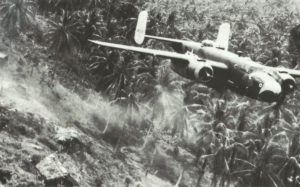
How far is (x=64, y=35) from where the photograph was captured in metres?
72.5

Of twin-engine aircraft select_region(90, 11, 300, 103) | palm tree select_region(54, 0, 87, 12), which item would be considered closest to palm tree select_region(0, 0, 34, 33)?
palm tree select_region(54, 0, 87, 12)

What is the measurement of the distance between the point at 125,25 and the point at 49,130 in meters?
27.9

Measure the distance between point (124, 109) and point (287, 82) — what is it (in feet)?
182

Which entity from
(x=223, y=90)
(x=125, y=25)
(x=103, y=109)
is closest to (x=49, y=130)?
(x=103, y=109)

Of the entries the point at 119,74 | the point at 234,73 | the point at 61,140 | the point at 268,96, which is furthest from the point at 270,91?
the point at 119,74

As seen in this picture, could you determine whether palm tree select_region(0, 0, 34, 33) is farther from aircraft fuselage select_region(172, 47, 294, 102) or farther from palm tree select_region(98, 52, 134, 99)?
aircraft fuselage select_region(172, 47, 294, 102)

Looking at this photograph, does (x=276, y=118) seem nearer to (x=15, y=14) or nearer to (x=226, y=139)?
(x=226, y=139)

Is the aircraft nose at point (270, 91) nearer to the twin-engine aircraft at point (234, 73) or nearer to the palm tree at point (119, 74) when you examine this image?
the twin-engine aircraft at point (234, 73)

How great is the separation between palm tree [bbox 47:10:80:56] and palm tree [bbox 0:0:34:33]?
5035mm

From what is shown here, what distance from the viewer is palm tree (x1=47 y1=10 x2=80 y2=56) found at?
7144 centimetres

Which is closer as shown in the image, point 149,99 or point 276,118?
point 276,118

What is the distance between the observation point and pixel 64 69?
248 feet

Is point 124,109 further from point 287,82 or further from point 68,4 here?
point 287,82

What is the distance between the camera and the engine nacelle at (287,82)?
13555 mm
